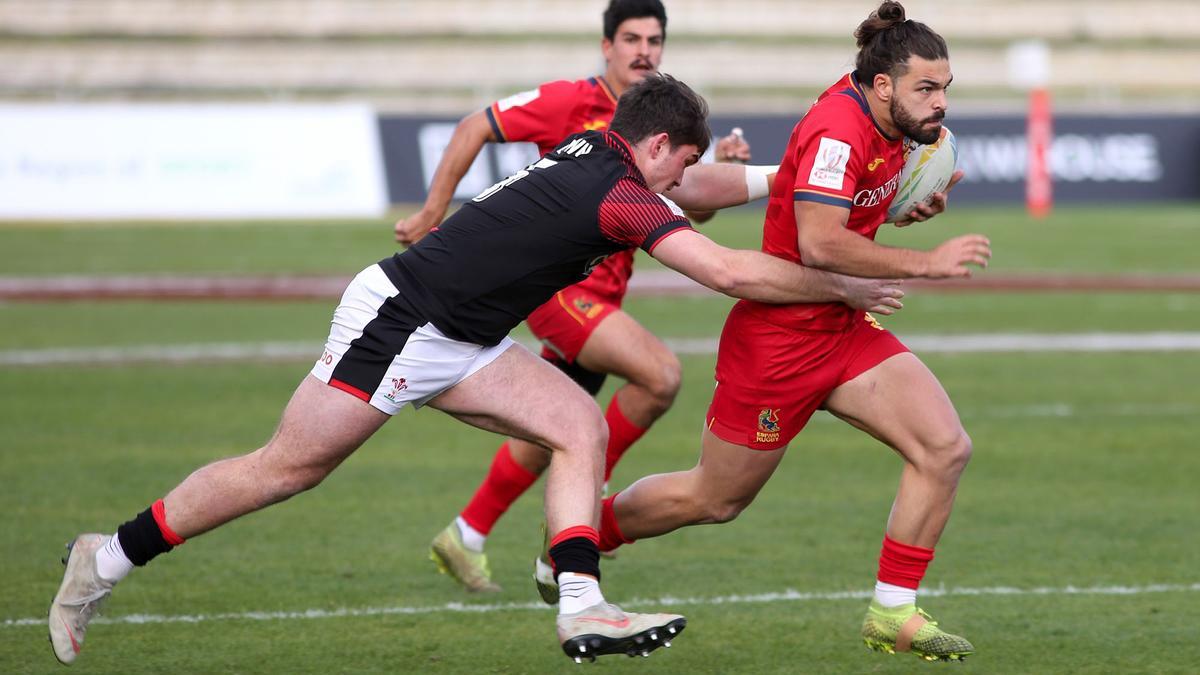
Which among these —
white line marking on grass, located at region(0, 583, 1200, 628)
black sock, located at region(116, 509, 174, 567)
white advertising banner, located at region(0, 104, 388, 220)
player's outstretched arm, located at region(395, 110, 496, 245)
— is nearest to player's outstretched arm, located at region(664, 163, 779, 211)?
player's outstretched arm, located at region(395, 110, 496, 245)

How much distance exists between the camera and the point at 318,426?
5.61 meters

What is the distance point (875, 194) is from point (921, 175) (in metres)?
0.32

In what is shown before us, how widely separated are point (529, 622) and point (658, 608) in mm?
556

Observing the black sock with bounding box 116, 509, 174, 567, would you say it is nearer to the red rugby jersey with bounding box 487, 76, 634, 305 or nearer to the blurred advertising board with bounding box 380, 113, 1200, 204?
the red rugby jersey with bounding box 487, 76, 634, 305

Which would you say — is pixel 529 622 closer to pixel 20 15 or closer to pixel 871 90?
pixel 871 90

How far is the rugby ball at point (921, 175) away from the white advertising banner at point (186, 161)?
19.9 metres

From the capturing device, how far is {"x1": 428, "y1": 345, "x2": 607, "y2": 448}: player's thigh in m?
5.67

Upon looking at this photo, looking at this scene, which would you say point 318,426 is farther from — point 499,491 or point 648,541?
point 648,541

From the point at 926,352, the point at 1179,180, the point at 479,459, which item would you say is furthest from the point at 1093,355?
the point at 1179,180

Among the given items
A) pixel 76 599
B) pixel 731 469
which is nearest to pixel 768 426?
pixel 731 469

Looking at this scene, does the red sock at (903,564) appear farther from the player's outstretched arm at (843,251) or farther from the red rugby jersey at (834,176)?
the player's outstretched arm at (843,251)

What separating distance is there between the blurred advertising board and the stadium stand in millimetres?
6652

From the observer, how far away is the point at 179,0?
39844mm

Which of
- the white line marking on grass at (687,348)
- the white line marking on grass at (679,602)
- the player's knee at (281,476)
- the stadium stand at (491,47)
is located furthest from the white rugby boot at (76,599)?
the stadium stand at (491,47)
